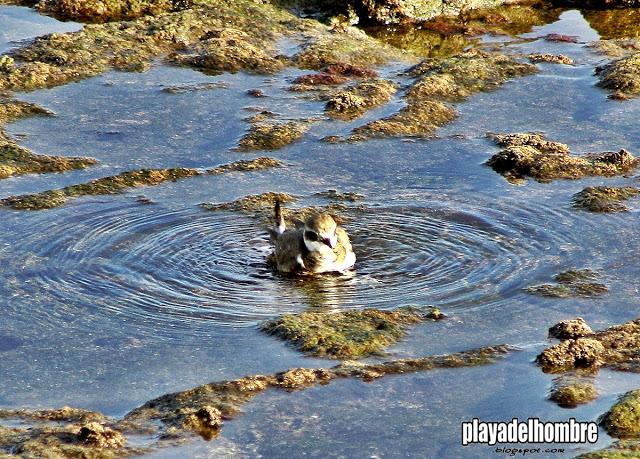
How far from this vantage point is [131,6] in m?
21.4

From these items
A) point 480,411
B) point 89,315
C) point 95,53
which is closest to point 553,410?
point 480,411

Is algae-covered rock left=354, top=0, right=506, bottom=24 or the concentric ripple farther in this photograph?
algae-covered rock left=354, top=0, right=506, bottom=24

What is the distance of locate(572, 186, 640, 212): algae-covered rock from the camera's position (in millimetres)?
13922

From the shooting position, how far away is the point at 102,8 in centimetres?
2122

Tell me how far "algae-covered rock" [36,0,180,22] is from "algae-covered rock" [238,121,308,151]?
5.74m

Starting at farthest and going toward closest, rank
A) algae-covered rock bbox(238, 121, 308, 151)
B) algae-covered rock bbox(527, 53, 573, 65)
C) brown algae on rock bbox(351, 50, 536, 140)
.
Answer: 1. algae-covered rock bbox(527, 53, 573, 65)
2. brown algae on rock bbox(351, 50, 536, 140)
3. algae-covered rock bbox(238, 121, 308, 151)

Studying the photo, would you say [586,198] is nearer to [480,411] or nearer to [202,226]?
[202,226]

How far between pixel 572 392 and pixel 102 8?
1426 cm

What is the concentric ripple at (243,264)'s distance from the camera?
11.3m

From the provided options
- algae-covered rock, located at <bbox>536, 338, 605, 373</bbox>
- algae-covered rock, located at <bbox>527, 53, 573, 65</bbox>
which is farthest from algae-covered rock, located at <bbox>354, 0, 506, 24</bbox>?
algae-covered rock, located at <bbox>536, 338, 605, 373</bbox>

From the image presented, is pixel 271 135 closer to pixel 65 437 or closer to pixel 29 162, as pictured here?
pixel 29 162

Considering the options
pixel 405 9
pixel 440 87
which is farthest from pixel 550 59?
pixel 405 9

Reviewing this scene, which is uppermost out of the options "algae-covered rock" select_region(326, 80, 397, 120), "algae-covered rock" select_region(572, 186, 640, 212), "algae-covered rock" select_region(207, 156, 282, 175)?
"algae-covered rock" select_region(326, 80, 397, 120)

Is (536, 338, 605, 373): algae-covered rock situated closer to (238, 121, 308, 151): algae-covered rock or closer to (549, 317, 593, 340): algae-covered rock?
(549, 317, 593, 340): algae-covered rock
